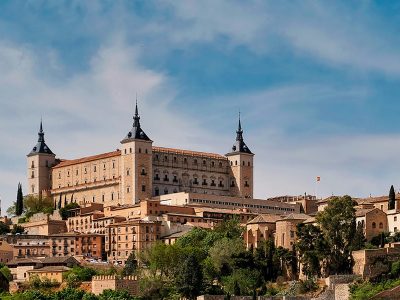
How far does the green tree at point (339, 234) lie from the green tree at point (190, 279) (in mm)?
6673

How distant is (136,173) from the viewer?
314ft

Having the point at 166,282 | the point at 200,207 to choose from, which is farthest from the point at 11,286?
the point at 200,207

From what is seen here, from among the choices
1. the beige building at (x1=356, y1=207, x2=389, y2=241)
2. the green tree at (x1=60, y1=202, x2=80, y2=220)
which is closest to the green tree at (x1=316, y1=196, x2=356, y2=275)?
the beige building at (x1=356, y1=207, x2=389, y2=241)

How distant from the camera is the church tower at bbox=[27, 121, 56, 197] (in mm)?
104562

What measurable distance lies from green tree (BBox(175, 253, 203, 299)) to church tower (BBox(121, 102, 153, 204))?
3189 centimetres

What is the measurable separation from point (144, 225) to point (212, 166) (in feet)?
73.3

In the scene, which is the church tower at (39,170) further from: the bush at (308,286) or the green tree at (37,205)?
the bush at (308,286)

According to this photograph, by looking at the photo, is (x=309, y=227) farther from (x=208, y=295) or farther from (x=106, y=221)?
(x=106, y=221)

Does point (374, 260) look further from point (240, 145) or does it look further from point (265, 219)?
point (240, 145)

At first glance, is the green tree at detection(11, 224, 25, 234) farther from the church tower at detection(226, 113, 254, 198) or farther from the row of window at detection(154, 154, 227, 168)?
the church tower at detection(226, 113, 254, 198)

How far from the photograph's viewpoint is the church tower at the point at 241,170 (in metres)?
103

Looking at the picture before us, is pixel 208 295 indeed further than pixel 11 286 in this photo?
No

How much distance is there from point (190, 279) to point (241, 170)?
1649 inches

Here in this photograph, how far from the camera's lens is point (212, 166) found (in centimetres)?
10331
